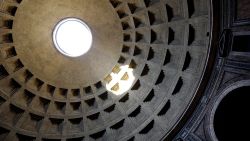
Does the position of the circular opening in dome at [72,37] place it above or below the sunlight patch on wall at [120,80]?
above

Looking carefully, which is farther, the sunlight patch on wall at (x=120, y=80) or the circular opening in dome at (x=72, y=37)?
the circular opening in dome at (x=72, y=37)

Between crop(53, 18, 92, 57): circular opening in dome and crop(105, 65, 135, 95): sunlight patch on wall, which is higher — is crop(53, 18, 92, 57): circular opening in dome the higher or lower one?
the higher one

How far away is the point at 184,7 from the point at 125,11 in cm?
464

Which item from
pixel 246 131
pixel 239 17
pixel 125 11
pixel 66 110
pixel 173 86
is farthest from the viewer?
pixel 66 110

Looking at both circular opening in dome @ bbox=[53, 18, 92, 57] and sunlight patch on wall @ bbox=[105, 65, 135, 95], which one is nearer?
sunlight patch on wall @ bbox=[105, 65, 135, 95]

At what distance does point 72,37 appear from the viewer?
1110 inches

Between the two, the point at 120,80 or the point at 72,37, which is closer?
the point at 120,80

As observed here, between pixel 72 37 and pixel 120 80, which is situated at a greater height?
pixel 72 37

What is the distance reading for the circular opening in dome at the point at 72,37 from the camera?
24.8 m

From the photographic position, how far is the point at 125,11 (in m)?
23.0

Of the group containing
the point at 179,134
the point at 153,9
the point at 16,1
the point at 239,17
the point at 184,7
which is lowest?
the point at 179,134

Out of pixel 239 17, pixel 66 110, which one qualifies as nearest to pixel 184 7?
pixel 239 17

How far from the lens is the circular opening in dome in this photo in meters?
24.8

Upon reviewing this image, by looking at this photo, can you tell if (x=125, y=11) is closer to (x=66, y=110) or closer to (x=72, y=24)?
(x=72, y=24)
